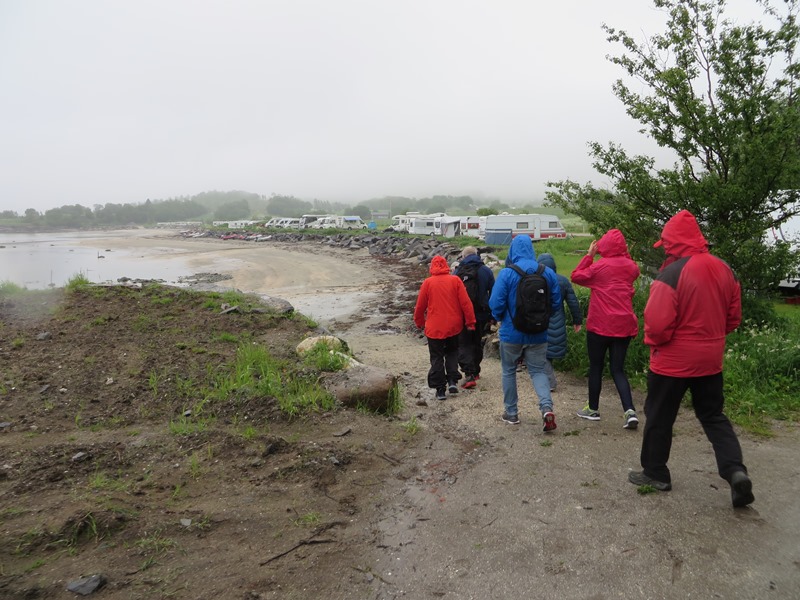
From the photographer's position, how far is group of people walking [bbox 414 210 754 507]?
3551 millimetres

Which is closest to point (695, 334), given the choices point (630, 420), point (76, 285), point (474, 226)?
point (630, 420)

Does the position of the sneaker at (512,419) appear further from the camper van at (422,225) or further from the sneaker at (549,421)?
the camper van at (422,225)

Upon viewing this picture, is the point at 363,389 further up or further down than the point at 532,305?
further down

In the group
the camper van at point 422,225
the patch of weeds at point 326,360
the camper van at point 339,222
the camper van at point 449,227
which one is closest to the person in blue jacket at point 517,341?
the patch of weeds at point 326,360

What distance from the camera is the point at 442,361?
6.65m

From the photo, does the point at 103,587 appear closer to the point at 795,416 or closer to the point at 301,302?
the point at 795,416

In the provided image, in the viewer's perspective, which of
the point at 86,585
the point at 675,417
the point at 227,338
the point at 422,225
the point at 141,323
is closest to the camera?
the point at 86,585

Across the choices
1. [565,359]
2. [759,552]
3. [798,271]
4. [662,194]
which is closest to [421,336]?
[565,359]

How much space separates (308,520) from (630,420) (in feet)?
11.1

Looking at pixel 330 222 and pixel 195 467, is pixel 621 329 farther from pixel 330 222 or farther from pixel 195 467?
pixel 330 222

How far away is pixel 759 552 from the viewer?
3.03m

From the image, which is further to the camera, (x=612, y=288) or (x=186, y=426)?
(x=612, y=288)

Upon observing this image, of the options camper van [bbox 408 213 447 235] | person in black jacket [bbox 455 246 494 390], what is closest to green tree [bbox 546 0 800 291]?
person in black jacket [bbox 455 246 494 390]

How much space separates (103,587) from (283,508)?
1.21m
